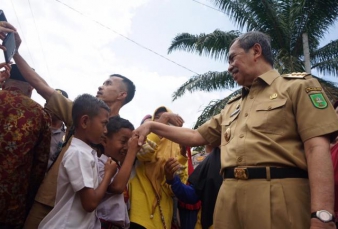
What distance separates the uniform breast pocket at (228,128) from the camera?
6.65 ft

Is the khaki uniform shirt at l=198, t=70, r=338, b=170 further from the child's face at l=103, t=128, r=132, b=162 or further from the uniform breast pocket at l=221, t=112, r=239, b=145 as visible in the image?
the child's face at l=103, t=128, r=132, b=162

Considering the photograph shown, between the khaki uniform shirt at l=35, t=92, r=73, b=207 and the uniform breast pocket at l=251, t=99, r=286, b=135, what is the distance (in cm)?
123

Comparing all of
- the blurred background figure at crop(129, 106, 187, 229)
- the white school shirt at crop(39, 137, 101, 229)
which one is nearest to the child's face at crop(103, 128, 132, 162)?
the blurred background figure at crop(129, 106, 187, 229)

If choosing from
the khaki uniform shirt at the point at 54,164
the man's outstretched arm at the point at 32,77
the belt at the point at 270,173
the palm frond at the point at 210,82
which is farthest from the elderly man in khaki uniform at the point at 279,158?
the palm frond at the point at 210,82

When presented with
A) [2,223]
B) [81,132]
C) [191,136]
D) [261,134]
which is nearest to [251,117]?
[261,134]

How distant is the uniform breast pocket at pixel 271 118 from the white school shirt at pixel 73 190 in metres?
0.99

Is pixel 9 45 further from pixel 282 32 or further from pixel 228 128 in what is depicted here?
pixel 282 32

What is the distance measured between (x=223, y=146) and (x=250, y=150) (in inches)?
10.8

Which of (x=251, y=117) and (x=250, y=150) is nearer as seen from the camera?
(x=250, y=150)

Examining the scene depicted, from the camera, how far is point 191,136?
2381 mm

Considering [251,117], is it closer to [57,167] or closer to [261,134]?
[261,134]

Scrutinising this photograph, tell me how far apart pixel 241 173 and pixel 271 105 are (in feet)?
1.31

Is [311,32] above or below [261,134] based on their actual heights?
above

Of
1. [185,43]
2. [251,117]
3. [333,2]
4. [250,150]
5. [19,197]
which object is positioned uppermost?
[333,2]
